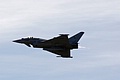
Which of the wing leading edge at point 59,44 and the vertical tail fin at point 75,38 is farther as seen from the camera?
the vertical tail fin at point 75,38

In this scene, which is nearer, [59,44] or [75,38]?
[59,44]

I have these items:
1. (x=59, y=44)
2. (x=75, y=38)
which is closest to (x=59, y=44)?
Result: (x=59, y=44)

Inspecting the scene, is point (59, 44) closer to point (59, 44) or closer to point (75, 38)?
point (59, 44)

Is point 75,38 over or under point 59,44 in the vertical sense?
over

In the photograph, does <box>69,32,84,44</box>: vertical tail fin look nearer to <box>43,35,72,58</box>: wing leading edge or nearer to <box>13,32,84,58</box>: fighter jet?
<box>13,32,84,58</box>: fighter jet

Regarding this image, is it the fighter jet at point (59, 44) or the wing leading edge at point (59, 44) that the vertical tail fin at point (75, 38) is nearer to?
the fighter jet at point (59, 44)

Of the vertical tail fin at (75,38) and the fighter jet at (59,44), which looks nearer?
the fighter jet at (59,44)

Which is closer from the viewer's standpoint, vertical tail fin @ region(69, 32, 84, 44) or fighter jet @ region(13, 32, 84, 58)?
fighter jet @ region(13, 32, 84, 58)

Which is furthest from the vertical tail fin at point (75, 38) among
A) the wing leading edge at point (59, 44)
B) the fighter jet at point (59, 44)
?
the wing leading edge at point (59, 44)

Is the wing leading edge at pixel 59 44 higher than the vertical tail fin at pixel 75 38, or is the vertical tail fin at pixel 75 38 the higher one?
the vertical tail fin at pixel 75 38

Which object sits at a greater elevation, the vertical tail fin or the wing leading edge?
the vertical tail fin

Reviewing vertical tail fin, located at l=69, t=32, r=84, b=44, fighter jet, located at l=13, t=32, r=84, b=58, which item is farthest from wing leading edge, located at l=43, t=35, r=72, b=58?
vertical tail fin, located at l=69, t=32, r=84, b=44

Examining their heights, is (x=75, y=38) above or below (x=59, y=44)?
above

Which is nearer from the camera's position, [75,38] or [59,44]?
[59,44]
